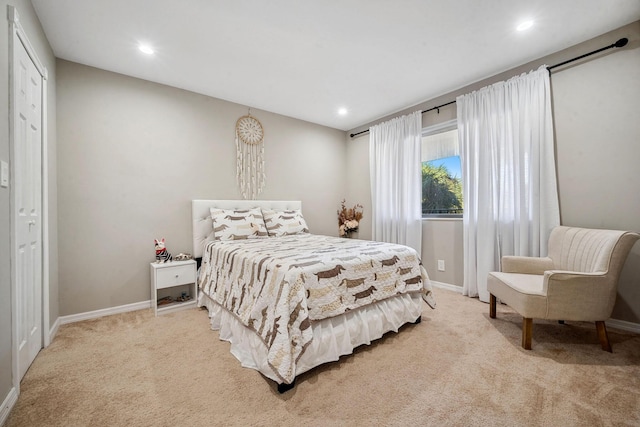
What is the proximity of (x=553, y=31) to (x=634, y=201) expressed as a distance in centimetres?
158

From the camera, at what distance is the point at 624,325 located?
88.3 inches

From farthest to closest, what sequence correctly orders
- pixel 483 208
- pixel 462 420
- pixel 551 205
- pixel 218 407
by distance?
pixel 483 208 → pixel 551 205 → pixel 218 407 → pixel 462 420

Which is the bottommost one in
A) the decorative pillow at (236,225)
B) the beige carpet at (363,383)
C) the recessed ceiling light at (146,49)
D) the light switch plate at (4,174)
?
the beige carpet at (363,383)

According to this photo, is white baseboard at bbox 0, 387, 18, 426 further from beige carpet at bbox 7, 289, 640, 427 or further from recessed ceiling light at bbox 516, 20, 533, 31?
recessed ceiling light at bbox 516, 20, 533, 31

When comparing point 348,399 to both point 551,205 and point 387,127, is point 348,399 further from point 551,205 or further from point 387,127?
point 387,127

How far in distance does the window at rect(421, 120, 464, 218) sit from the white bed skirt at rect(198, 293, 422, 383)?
5.48 feet

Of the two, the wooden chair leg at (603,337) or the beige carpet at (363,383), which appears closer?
the beige carpet at (363,383)

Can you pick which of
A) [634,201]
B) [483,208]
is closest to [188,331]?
[483,208]

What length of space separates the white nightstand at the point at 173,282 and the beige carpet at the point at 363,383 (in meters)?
0.53

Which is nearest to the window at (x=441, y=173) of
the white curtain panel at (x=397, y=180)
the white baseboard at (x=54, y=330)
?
the white curtain panel at (x=397, y=180)

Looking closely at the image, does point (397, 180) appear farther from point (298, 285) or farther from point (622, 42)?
point (298, 285)

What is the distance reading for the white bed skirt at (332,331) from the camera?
1.68m

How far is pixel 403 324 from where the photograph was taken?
7.71 feet

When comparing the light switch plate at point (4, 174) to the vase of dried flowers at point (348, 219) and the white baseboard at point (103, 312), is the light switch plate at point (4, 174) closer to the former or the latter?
the white baseboard at point (103, 312)
